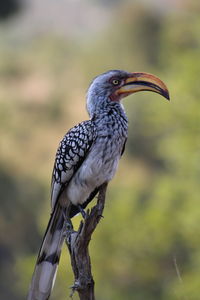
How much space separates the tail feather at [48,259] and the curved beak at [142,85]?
0.86 metres

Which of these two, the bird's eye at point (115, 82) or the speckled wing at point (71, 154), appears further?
the bird's eye at point (115, 82)

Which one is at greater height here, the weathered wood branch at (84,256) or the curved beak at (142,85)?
the curved beak at (142,85)

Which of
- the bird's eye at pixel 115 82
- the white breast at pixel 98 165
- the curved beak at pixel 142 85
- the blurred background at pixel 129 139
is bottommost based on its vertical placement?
the white breast at pixel 98 165

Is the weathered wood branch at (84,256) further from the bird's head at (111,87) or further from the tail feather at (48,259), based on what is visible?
the bird's head at (111,87)

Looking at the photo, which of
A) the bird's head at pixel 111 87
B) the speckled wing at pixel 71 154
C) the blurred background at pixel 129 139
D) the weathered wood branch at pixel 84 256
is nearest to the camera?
the weathered wood branch at pixel 84 256

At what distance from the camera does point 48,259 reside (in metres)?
5.22

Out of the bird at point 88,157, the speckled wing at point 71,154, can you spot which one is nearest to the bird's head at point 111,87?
the bird at point 88,157

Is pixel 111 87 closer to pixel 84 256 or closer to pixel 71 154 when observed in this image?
pixel 71 154

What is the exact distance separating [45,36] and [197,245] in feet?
56.7

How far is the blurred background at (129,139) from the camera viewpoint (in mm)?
14477

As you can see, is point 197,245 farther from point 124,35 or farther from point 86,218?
point 124,35

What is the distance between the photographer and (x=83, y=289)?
4668 millimetres

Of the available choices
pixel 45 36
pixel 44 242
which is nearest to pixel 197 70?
pixel 44 242

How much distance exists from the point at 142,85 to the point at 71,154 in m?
0.62
